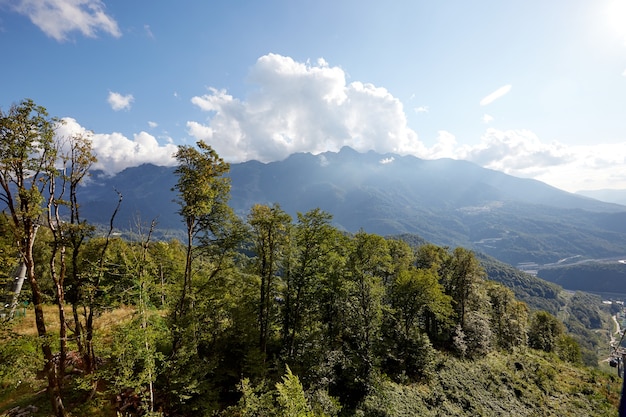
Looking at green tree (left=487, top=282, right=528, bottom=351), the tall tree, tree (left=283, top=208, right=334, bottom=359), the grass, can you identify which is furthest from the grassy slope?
the tall tree

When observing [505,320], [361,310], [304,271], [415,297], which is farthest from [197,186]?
[505,320]

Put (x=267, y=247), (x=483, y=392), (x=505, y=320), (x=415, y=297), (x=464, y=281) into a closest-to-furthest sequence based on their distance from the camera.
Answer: (x=267, y=247) → (x=483, y=392) → (x=415, y=297) → (x=464, y=281) → (x=505, y=320)

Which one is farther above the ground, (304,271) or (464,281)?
(304,271)

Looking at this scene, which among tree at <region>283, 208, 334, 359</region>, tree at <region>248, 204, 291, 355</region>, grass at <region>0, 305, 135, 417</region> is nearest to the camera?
A: grass at <region>0, 305, 135, 417</region>

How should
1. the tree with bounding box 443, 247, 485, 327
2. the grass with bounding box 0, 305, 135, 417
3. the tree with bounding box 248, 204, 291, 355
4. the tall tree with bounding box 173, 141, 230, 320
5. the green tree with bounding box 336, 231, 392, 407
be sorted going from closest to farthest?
the grass with bounding box 0, 305, 135, 417, the tall tree with bounding box 173, 141, 230, 320, the tree with bounding box 248, 204, 291, 355, the green tree with bounding box 336, 231, 392, 407, the tree with bounding box 443, 247, 485, 327

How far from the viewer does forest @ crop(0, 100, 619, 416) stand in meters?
14.1

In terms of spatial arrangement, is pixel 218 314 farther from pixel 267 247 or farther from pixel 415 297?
pixel 415 297

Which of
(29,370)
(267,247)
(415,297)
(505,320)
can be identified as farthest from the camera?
(505,320)

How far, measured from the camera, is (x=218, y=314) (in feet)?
84.7

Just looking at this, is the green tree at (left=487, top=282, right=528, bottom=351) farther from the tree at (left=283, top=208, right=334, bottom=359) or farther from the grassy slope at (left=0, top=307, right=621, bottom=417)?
the tree at (left=283, top=208, right=334, bottom=359)

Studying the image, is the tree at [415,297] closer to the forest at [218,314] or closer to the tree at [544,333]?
Answer: the forest at [218,314]

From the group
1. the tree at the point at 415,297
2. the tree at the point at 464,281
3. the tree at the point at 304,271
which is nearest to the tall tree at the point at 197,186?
the tree at the point at 304,271

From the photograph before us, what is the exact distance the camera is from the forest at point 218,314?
14148mm

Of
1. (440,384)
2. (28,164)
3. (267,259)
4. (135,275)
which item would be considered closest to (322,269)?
(267,259)
